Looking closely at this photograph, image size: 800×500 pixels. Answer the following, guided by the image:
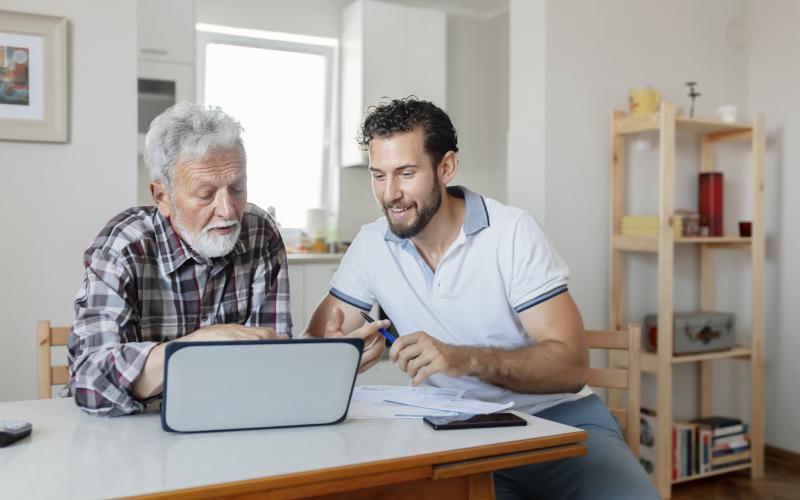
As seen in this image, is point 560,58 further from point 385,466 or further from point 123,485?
point 123,485

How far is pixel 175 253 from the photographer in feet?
5.56

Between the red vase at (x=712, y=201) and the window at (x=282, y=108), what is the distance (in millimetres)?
2645

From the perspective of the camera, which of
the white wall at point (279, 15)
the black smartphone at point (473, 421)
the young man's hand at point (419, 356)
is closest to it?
the black smartphone at point (473, 421)

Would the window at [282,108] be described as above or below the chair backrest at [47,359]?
above

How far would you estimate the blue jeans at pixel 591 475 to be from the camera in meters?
1.65

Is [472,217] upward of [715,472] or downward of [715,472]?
upward

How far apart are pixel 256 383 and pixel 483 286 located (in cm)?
83

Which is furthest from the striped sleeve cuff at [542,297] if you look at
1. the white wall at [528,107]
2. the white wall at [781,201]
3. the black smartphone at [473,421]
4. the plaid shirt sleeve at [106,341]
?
the white wall at [781,201]

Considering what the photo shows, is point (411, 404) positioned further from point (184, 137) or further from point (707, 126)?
point (707, 126)

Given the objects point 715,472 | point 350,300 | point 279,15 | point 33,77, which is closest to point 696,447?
point 715,472

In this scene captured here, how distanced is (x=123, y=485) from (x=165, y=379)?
224 mm

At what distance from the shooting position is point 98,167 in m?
2.82

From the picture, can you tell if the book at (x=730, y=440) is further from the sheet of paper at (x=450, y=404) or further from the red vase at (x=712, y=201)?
the sheet of paper at (x=450, y=404)

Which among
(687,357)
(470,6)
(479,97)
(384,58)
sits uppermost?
(470,6)
